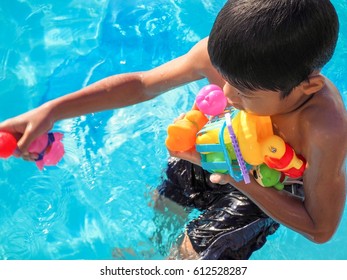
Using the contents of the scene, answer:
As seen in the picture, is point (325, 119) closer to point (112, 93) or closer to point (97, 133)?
point (112, 93)

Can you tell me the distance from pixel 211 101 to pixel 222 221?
25.1 inches

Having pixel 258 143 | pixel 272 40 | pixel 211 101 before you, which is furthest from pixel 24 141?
pixel 272 40

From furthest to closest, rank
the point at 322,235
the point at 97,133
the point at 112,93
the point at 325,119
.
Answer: the point at 97,133
the point at 112,93
the point at 322,235
the point at 325,119

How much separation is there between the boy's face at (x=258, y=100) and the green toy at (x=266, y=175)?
219 millimetres

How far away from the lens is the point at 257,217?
2.39 m

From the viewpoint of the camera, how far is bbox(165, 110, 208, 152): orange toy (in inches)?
76.8

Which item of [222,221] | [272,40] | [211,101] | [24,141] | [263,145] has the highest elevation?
[272,40]

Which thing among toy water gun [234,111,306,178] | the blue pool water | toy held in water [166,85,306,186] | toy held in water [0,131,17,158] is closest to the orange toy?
toy held in water [166,85,306,186]

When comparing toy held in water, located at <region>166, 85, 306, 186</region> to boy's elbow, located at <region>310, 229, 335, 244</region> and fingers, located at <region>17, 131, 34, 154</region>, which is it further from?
fingers, located at <region>17, 131, 34, 154</region>

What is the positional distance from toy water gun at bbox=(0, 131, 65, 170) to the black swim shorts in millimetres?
624

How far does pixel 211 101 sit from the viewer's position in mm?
2016

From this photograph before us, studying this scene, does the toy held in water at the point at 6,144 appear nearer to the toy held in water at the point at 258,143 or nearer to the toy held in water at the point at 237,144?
the toy held in water at the point at 237,144

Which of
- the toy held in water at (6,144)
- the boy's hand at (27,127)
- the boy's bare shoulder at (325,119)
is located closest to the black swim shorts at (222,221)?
the boy's bare shoulder at (325,119)

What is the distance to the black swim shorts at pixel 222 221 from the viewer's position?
2383mm
